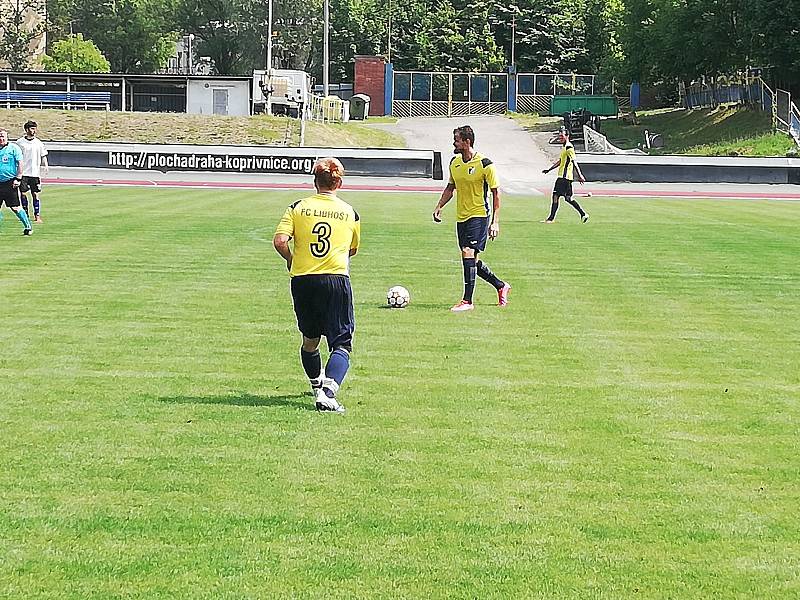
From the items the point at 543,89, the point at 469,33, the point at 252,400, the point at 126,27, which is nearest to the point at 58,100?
the point at 543,89

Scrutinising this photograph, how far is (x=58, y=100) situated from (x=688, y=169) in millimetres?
42725

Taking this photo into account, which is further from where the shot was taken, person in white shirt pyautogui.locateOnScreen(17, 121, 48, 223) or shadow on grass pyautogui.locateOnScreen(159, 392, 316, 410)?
person in white shirt pyautogui.locateOnScreen(17, 121, 48, 223)

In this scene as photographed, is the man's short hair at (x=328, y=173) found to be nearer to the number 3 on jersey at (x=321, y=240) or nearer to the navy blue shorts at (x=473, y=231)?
the number 3 on jersey at (x=321, y=240)

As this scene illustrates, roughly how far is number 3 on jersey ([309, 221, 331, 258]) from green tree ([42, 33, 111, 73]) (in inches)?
3419

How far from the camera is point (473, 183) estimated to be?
495 inches

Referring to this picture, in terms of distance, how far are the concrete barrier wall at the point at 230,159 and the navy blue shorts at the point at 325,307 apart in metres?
33.7

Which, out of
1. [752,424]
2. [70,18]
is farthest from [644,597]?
[70,18]

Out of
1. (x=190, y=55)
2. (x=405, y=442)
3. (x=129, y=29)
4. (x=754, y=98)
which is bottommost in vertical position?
(x=405, y=442)

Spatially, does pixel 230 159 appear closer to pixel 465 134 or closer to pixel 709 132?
pixel 709 132

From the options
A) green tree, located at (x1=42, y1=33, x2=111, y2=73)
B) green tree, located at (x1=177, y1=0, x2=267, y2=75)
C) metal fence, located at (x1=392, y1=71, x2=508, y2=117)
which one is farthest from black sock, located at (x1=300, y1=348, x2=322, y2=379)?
green tree, located at (x1=177, y1=0, x2=267, y2=75)

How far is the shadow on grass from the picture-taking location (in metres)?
8.18

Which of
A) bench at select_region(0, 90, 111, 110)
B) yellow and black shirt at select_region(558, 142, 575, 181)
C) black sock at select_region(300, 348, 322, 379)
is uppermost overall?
bench at select_region(0, 90, 111, 110)

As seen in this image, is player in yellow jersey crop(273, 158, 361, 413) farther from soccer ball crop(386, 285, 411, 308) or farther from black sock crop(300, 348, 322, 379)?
soccer ball crop(386, 285, 411, 308)

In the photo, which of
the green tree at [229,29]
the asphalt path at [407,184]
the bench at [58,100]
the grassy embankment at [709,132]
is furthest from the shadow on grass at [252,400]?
the green tree at [229,29]
